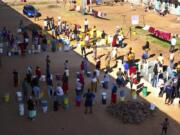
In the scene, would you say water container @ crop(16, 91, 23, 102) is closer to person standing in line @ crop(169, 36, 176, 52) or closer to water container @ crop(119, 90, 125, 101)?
water container @ crop(119, 90, 125, 101)

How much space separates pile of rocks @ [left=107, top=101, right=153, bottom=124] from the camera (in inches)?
847

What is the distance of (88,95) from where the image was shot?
21688 millimetres

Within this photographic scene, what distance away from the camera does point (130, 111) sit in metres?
21.9

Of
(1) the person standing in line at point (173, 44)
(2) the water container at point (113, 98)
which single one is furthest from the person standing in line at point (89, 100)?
(1) the person standing in line at point (173, 44)

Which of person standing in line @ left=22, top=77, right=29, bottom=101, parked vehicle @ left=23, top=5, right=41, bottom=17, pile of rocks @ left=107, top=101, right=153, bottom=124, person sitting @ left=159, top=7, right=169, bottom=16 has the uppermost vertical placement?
parked vehicle @ left=23, top=5, right=41, bottom=17

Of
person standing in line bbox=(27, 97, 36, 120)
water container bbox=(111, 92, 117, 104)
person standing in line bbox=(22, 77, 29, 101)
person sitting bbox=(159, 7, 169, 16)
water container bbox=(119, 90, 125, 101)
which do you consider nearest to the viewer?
person standing in line bbox=(27, 97, 36, 120)

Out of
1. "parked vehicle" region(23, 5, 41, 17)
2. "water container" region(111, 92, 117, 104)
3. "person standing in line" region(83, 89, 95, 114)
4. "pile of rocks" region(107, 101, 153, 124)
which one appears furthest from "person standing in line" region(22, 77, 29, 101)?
"parked vehicle" region(23, 5, 41, 17)

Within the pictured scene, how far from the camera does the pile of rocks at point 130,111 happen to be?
2152cm

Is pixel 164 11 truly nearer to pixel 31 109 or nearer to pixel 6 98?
pixel 6 98

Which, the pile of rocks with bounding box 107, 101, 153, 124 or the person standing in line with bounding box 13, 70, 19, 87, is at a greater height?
the person standing in line with bounding box 13, 70, 19, 87

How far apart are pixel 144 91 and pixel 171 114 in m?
2.73

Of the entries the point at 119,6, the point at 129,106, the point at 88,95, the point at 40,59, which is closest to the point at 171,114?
the point at 129,106

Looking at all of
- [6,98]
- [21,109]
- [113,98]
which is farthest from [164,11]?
[21,109]

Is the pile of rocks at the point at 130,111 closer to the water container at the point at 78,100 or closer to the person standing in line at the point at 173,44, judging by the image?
the water container at the point at 78,100
